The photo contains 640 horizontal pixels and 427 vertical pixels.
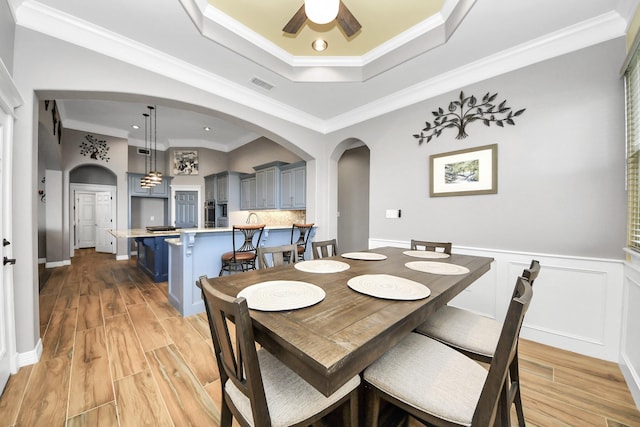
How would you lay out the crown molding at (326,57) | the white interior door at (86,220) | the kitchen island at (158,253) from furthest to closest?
the white interior door at (86,220) → the kitchen island at (158,253) → the crown molding at (326,57)

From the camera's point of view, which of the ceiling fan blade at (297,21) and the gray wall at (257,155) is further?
the gray wall at (257,155)

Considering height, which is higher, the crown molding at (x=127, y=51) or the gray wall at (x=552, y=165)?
the crown molding at (x=127, y=51)

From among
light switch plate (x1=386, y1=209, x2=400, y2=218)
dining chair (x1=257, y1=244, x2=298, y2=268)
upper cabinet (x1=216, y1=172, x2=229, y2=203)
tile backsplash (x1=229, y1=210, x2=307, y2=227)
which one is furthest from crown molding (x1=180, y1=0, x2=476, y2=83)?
upper cabinet (x1=216, y1=172, x2=229, y2=203)

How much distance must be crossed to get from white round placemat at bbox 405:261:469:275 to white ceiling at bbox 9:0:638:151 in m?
2.11

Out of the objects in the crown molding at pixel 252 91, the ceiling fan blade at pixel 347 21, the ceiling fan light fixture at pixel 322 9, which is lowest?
the ceiling fan light fixture at pixel 322 9

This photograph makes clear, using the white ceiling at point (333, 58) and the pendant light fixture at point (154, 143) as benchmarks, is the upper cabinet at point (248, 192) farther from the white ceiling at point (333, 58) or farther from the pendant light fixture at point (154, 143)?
the white ceiling at point (333, 58)

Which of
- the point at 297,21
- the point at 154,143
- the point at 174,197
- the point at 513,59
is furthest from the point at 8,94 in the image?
the point at 154,143

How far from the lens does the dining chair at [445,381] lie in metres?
0.78

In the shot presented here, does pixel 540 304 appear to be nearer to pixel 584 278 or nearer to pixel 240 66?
pixel 584 278

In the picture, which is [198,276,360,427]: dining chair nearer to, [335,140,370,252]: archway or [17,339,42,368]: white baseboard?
[17,339,42,368]: white baseboard

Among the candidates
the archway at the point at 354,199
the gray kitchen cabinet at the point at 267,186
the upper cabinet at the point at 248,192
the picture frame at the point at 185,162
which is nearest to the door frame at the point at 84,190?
the picture frame at the point at 185,162

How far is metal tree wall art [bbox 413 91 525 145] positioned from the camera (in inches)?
97.5

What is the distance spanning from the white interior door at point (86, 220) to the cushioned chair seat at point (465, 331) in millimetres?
10075

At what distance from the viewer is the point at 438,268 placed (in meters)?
1.60
